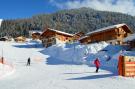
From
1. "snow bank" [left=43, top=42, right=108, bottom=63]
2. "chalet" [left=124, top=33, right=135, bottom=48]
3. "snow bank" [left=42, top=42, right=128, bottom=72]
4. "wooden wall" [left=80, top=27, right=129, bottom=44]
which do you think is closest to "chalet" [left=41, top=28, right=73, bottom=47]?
"wooden wall" [left=80, top=27, right=129, bottom=44]

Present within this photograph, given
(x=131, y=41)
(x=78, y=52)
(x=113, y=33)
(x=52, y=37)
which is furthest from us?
(x=52, y=37)

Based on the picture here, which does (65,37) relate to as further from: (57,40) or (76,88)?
(76,88)

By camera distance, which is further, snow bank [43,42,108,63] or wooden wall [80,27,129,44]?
wooden wall [80,27,129,44]

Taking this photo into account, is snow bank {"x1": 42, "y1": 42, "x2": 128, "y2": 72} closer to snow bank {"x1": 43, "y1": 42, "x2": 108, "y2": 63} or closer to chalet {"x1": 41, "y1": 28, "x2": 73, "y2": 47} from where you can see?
snow bank {"x1": 43, "y1": 42, "x2": 108, "y2": 63}

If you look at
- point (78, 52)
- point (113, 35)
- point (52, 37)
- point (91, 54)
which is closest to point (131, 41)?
point (91, 54)

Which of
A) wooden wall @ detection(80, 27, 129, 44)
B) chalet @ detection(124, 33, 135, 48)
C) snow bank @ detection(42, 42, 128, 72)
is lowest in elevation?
snow bank @ detection(42, 42, 128, 72)

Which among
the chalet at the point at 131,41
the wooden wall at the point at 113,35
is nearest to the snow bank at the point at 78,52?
the chalet at the point at 131,41

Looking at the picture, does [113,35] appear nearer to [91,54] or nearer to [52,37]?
[91,54]

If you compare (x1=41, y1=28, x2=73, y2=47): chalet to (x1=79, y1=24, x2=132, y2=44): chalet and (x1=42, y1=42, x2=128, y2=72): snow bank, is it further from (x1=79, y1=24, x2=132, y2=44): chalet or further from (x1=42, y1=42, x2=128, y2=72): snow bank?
(x1=42, y1=42, x2=128, y2=72): snow bank

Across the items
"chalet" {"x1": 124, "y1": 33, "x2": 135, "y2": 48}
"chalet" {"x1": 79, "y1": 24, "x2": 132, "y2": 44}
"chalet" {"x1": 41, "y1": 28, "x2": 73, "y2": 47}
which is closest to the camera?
"chalet" {"x1": 124, "y1": 33, "x2": 135, "y2": 48}

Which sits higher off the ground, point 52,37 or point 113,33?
point 113,33

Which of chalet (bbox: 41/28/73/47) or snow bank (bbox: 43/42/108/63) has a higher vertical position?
chalet (bbox: 41/28/73/47)

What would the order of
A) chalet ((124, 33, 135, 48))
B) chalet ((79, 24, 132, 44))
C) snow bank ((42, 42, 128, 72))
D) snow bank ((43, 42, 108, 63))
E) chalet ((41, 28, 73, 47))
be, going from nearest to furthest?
snow bank ((42, 42, 128, 72)) < snow bank ((43, 42, 108, 63)) < chalet ((124, 33, 135, 48)) < chalet ((79, 24, 132, 44)) < chalet ((41, 28, 73, 47))

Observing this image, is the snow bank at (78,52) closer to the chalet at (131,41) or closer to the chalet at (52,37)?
the chalet at (131,41)
